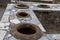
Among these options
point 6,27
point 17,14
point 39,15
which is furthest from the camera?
point 39,15

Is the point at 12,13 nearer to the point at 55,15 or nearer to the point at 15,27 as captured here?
the point at 15,27

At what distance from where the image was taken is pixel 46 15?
4.13m

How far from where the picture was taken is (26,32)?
270cm

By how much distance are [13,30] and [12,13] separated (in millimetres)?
1129

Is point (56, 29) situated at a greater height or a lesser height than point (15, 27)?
lesser

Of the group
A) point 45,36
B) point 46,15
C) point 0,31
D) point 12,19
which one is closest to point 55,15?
point 46,15

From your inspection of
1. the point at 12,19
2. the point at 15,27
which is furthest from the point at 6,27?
the point at 12,19

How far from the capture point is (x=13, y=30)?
2539mm

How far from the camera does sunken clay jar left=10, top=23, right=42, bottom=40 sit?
93.4 inches

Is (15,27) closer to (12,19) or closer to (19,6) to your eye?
→ (12,19)

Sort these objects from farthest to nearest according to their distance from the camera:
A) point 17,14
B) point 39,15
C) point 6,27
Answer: point 39,15
point 17,14
point 6,27

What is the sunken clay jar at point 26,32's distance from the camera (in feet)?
7.78

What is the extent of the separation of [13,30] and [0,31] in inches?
9.5

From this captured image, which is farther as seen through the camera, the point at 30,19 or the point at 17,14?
the point at 17,14
